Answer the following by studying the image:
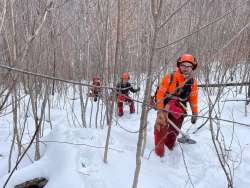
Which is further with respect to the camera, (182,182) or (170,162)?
(170,162)

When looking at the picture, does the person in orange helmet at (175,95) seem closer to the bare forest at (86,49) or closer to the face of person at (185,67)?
the face of person at (185,67)

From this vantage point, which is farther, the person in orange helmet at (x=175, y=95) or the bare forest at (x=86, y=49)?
the person in orange helmet at (x=175, y=95)

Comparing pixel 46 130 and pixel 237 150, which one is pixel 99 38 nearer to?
pixel 237 150

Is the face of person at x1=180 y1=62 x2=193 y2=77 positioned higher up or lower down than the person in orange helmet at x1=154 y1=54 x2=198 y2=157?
higher up

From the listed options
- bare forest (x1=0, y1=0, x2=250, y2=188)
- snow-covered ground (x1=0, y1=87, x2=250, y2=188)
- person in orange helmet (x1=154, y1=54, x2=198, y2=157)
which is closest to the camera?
bare forest (x1=0, y1=0, x2=250, y2=188)

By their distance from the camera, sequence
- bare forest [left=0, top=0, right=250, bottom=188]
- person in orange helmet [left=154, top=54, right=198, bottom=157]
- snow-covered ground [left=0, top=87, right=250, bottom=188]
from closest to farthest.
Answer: bare forest [left=0, top=0, right=250, bottom=188] < snow-covered ground [left=0, top=87, right=250, bottom=188] < person in orange helmet [left=154, top=54, right=198, bottom=157]

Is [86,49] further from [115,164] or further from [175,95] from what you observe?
[115,164]

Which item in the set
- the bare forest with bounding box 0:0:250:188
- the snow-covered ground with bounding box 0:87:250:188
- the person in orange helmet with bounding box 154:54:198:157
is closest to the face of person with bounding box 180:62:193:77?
the person in orange helmet with bounding box 154:54:198:157

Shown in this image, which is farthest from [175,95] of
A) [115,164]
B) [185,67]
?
[115,164]

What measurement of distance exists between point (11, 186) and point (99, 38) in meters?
1.85

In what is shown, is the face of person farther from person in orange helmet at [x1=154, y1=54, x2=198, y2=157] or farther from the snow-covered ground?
the snow-covered ground

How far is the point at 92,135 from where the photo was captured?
9.73 ft

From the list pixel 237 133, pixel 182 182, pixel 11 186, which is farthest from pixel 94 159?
pixel 237 133

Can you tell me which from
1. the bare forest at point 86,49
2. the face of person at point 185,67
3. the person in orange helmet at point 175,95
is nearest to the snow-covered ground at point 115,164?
the bare forest at point 86,49
